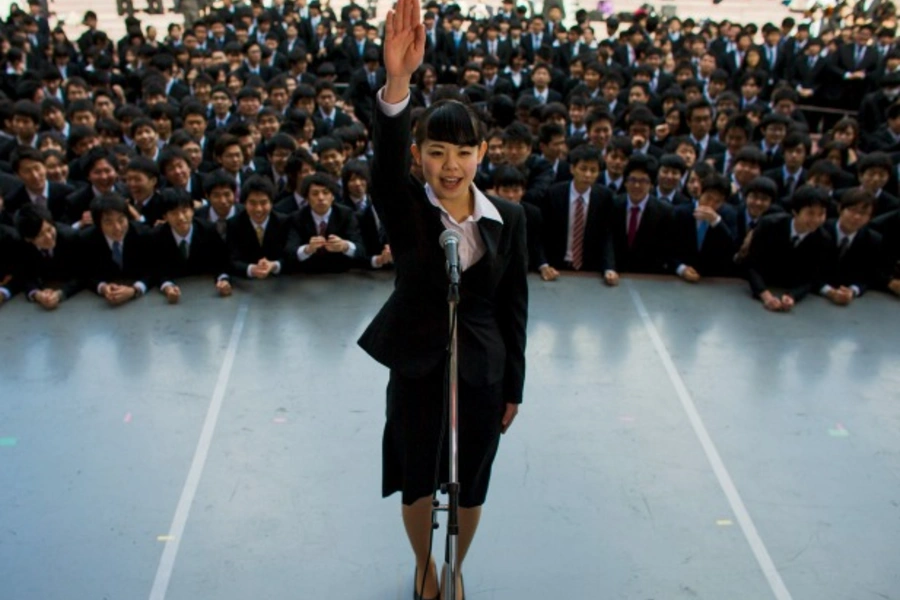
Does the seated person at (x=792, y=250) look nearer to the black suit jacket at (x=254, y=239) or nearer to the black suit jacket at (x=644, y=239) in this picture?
the black suit jacket at (x=644, y=239)

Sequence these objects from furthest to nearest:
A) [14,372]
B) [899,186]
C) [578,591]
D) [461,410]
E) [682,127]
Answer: [682,127] < [899,186] < [14,372] < [578,591] < [461,410]

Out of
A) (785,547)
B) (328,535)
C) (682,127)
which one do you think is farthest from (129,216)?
(682,127)

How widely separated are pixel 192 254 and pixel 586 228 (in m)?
2.02

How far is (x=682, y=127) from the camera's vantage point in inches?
254

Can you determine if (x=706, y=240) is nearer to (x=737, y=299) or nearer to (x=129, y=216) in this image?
(x=737, y=299)

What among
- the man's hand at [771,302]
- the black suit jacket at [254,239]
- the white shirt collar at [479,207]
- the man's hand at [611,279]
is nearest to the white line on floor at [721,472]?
the man's hand at [611,279]

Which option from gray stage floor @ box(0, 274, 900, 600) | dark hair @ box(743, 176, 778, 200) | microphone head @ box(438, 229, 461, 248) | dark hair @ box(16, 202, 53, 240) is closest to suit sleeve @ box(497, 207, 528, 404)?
microphone head @ box(438, 229, 461, 248)

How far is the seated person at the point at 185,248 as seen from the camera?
4.14 meters

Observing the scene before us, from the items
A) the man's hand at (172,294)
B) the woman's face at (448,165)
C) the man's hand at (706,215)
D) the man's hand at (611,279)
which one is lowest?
the man's hand at (611,279)

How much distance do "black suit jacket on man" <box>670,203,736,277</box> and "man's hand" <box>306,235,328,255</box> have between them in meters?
1.82

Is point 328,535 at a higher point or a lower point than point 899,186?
lower

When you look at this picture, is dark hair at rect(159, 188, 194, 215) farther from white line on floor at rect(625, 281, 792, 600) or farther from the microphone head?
the microphone head

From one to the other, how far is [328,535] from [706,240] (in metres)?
2.76

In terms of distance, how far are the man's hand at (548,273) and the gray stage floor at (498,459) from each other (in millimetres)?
269
